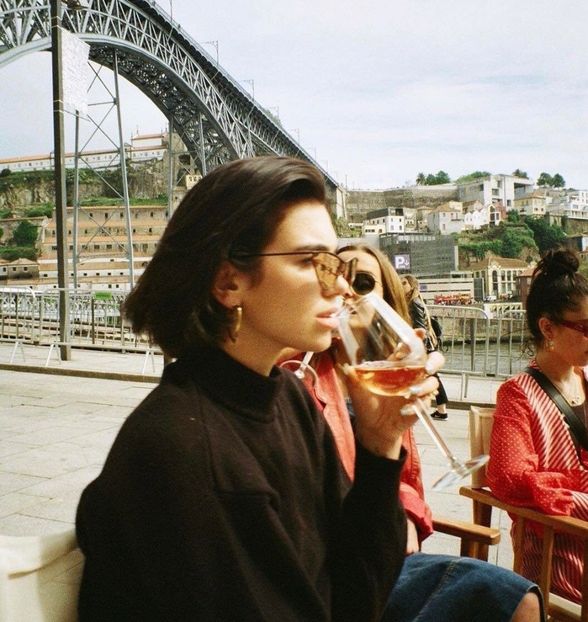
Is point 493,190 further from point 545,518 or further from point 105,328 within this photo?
point 545,518

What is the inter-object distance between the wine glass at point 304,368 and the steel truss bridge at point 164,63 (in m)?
15.4

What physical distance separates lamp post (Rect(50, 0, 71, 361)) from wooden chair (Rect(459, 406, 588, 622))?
8.52m

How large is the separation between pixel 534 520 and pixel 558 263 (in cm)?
88

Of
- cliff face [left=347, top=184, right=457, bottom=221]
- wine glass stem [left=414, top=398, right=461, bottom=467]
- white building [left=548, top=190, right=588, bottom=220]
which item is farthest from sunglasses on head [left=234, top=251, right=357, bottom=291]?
white building [left=548, top=190, right=588, bottom=220]

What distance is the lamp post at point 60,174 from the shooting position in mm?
9703

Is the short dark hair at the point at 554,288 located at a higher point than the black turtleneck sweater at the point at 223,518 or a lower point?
higher

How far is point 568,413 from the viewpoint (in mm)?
2049

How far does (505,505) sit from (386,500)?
92cm

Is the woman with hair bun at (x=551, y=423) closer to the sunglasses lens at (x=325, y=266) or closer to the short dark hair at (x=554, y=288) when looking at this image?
the short dark hair at (x=554, y=288)

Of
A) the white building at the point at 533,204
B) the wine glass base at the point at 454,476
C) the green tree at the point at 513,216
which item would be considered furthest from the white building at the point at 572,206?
the wine glass base at the point at 454,476

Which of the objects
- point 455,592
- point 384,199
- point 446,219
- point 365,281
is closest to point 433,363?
point 455,592

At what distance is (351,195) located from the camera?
10819 cm

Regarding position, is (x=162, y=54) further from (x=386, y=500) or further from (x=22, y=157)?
(x=22, y=157)

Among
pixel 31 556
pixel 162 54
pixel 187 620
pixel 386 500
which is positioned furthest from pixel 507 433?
pixel 162 54
